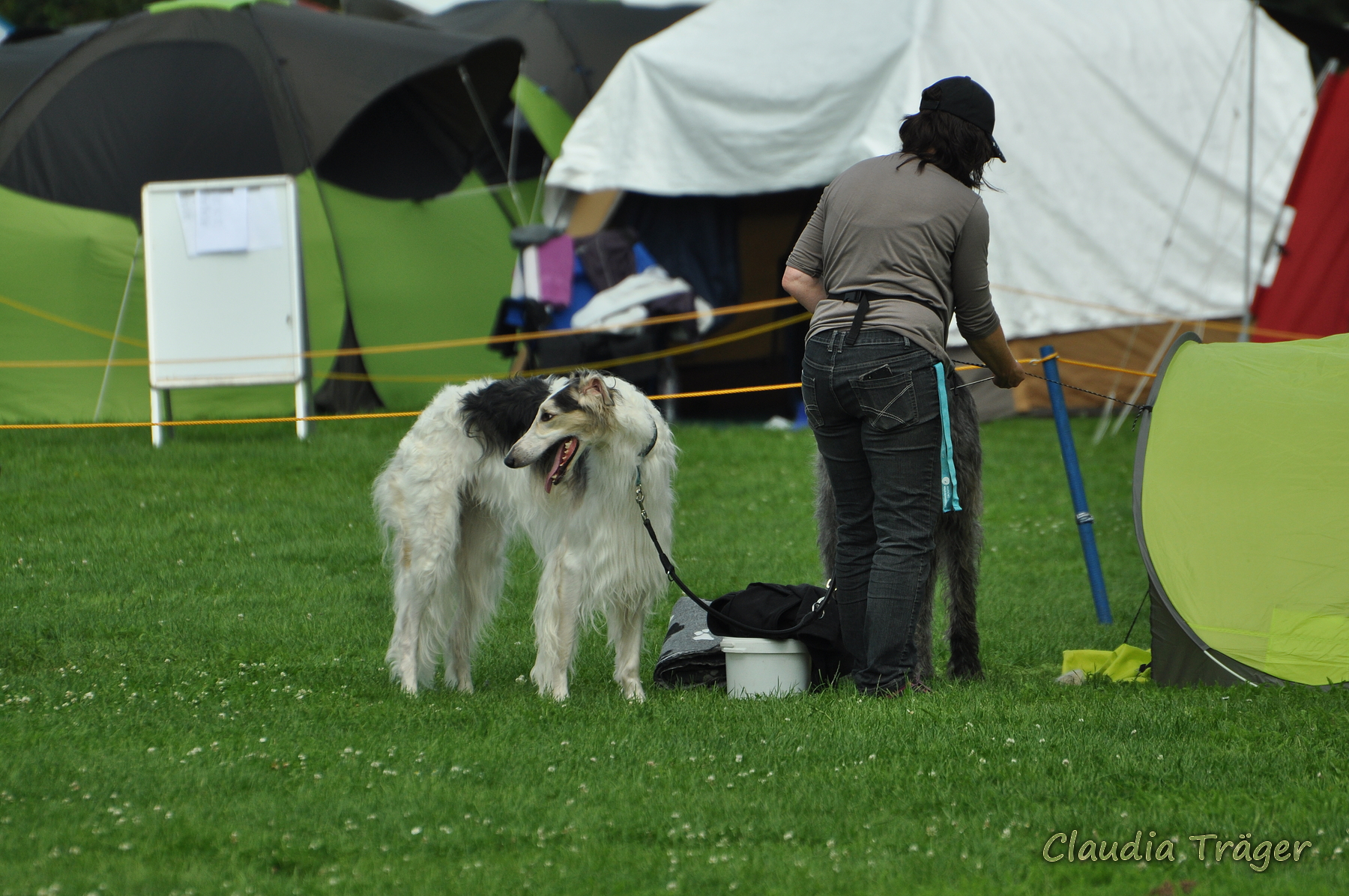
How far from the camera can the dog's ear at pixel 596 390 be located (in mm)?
5516

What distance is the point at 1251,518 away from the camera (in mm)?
5637

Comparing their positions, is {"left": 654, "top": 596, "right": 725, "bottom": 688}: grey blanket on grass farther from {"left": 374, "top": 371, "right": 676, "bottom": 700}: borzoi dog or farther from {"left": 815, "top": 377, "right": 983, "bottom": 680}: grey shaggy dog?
{"left": 815, "top": 377, "right": 983, "bottom": 680}: grey shaggy dog

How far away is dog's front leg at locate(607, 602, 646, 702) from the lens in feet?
19.0

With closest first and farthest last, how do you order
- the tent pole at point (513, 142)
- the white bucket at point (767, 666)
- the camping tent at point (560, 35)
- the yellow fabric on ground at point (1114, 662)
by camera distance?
the white bucket at point (767, 666), the yellow fabric on ground at point (1114, 662), the tent pole at point (513, 142), the camping tent at point (560, 35)

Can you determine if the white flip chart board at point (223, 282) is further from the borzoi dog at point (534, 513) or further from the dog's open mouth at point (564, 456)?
the dog's open mouth at point (564, 456)

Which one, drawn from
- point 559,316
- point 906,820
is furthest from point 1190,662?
point 559,316

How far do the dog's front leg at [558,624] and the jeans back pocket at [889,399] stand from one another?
1.44 m

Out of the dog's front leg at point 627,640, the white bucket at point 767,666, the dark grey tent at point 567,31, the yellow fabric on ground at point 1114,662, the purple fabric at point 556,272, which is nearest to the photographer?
the white bucket at point 767,666

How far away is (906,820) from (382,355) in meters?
9.14

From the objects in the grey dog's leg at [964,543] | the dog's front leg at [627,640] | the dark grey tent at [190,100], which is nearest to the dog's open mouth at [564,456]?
the dog's front leg at [627,640]

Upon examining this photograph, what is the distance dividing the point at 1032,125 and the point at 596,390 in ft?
28.8

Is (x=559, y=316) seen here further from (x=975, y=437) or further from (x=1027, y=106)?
(x=975, y=437)

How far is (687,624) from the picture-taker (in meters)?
6.25

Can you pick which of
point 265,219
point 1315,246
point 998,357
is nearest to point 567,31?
point 265,219
